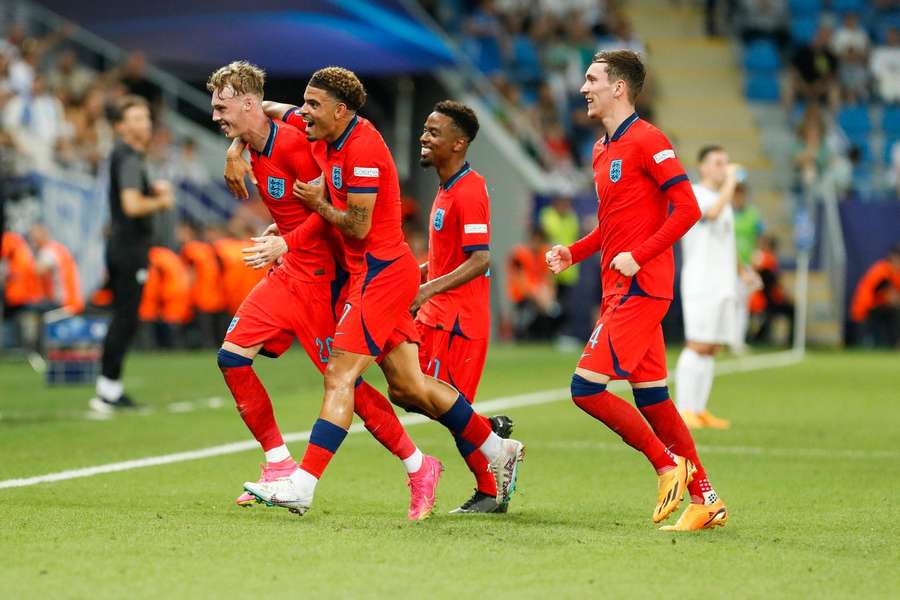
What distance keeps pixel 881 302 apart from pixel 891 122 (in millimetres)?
5613

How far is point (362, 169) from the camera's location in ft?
24.3

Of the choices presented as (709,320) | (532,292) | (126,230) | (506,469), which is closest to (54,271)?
(126,230)

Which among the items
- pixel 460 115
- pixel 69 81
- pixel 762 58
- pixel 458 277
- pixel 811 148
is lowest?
pixel 458 277

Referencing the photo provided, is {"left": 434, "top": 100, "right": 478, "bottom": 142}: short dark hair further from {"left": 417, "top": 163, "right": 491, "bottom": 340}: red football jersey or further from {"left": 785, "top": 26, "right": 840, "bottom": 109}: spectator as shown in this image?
{"left": 785, "top": 26, "right": 840, "bottom": 109}: spectator

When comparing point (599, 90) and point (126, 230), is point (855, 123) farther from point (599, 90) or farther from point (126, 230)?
point (599, 90)

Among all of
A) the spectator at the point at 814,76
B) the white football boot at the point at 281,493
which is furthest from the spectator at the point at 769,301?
the white football boot at the point at 281,493

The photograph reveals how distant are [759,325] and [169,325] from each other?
9673 mm

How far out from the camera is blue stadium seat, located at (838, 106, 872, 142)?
98.2 ft

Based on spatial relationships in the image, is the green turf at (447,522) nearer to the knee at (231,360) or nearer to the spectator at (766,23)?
the knee at (231,360)

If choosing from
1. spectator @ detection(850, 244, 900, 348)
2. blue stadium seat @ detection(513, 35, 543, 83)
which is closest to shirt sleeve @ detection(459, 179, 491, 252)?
spectator @ detection(850, 244, 900, 348)

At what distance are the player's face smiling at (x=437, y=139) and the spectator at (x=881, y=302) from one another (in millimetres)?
18651

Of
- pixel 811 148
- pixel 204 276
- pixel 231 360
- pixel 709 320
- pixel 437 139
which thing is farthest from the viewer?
pixel 811 148

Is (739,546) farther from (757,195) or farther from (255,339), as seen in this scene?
(757,195)

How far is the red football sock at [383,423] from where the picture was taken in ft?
25.7
